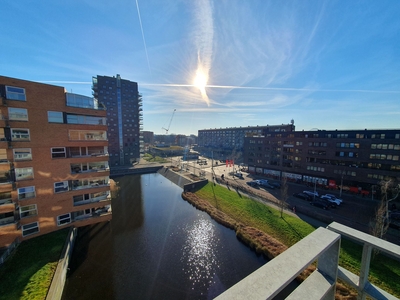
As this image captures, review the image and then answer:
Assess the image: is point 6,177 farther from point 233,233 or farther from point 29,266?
point 233,233

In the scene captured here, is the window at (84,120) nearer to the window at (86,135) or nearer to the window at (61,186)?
the window at (86,135)

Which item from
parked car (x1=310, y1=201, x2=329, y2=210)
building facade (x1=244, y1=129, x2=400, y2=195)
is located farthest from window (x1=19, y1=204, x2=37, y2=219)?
building facade (x1=244, y1=129, x2=400, y2=195)

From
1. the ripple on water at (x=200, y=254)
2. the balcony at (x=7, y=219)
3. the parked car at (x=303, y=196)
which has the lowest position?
the ripple on water at (x=200, y=254)

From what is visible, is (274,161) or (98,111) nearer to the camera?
(98,111)

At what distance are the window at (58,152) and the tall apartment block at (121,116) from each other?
48.7 m

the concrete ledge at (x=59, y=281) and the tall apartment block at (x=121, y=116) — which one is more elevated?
the tall apartment block at (x=121, y=116)

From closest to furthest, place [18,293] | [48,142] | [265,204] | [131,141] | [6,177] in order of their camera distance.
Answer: [18,293] → [6,177] → [48,142] → [265,204] → [131,141]

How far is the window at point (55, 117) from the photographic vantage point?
15.7 meters

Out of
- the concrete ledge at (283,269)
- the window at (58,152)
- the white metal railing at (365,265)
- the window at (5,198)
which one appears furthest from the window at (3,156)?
the white metal railing at (365,265)

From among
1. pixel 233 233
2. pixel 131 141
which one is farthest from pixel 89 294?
pixel 131 141

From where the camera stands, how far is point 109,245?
64.2ft

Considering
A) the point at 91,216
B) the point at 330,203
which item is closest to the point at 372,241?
the point at 91,216

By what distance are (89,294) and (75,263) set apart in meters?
4.36

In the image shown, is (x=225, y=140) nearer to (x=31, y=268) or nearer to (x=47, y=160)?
(x=47, y=160)
